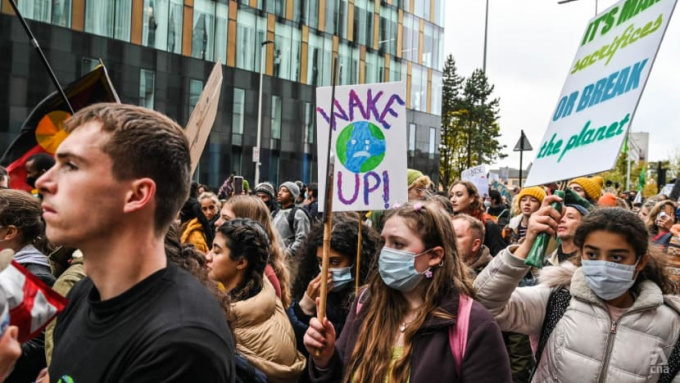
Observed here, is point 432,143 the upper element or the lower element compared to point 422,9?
lower

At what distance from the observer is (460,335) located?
2738mm

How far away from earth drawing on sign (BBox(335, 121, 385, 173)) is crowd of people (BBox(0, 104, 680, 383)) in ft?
2.44

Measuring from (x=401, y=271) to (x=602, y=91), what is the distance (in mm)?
1349

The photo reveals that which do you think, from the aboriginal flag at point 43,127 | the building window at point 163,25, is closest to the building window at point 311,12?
the building window at point 163,25

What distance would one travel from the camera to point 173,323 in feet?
5.54

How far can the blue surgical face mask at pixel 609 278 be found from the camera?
3.16 meters

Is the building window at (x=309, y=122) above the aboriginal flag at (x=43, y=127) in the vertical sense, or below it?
above

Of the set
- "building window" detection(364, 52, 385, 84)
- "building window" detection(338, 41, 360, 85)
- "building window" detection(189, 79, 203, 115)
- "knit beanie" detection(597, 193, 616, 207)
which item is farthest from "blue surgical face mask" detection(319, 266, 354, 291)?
"building window" detection(364, 52, 385, 84)

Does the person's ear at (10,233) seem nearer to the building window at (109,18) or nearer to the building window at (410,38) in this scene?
the building window at (109,18)

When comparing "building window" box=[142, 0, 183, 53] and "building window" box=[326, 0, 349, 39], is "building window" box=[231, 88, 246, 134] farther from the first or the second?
"building window" box=[326, 0, 349, 39]

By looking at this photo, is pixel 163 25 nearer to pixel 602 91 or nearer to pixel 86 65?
pixel 86 65

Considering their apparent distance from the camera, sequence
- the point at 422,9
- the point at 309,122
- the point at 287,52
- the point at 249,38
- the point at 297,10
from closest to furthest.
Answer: the point at 249,38 < the point at 287,52 < the point at 297,10 < the point at 309,122 < the point at 422,9

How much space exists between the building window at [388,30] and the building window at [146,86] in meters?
16.4

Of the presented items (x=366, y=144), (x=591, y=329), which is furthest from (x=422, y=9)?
(x=591, y=329)
